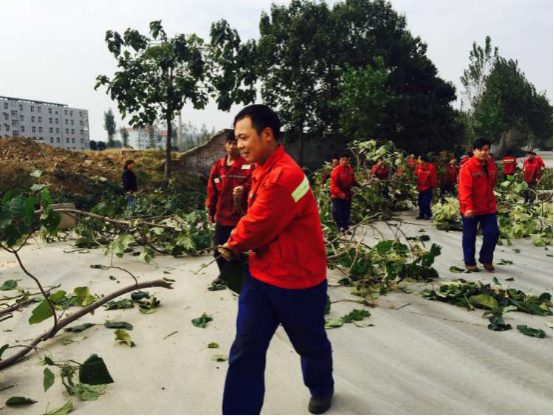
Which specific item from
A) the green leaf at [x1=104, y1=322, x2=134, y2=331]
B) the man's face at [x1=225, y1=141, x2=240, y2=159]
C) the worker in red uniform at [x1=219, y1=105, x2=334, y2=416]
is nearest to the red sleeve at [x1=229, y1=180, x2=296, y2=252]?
the worker in red uniform at [x1=219, y1=105, x2=334, y2=416]

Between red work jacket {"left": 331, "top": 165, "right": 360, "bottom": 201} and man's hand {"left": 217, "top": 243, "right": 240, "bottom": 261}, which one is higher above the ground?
red work jacket {"left": 331, "top": 165, "right": 360, "bottom": 201}

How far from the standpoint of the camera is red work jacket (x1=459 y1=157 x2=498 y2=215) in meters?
5.62

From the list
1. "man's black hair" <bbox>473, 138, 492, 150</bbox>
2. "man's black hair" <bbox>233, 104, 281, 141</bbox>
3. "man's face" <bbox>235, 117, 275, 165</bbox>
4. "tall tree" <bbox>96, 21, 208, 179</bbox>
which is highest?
"tall tree" <bbox>96, 21, 208, 179</bbox>

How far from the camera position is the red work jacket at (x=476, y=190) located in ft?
18.4

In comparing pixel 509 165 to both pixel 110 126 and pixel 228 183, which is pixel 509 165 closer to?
pixel 228 183

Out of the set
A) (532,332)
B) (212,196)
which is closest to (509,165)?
(532,332)

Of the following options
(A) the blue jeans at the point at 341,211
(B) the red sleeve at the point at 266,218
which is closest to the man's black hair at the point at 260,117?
(B) the red sleeve at the point at 266,218

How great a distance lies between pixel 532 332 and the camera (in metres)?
3.66

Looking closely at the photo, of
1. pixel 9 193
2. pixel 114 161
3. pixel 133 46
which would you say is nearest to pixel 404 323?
pixel 9 193

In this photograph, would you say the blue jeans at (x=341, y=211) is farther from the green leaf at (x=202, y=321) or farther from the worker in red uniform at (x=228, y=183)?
the green leaf at (x=202, y=321)

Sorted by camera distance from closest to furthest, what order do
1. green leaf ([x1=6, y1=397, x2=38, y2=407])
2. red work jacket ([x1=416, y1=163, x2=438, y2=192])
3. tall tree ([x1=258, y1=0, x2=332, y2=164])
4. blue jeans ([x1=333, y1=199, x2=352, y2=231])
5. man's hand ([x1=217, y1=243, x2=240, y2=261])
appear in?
man's hand ([x1=217, y1=243, x2=240, y2=261]) → green leaf ([x1=6, y1=397, x2=38, y2=407]) → blue jeans ([x1=333, y1=199, x2=352, y2=231]) → red work jacket ([x1=416, y1=163, x2=438, y2=192]) → tall tree ([x1=258, y1=0, x2=332, y2=164])

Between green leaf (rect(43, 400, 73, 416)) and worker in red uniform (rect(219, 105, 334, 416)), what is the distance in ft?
3.60

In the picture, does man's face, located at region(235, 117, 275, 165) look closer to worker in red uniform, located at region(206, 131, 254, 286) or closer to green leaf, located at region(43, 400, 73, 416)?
green leaf, located at region(43, 400, 73, 416)

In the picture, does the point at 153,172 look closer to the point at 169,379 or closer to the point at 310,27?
the point at 310,27
